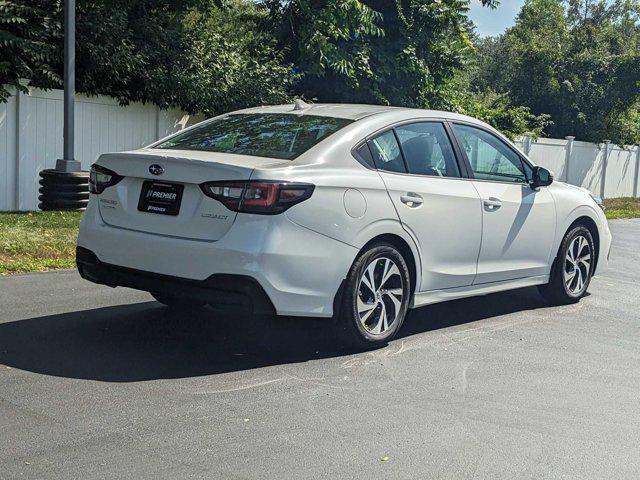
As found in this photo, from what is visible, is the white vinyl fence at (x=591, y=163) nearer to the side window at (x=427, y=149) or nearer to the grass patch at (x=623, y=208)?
the grass patch at (x=623, y=208)

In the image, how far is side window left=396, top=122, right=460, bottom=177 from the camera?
687 centimetres

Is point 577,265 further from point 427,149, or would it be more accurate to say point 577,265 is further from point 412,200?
point 412,200

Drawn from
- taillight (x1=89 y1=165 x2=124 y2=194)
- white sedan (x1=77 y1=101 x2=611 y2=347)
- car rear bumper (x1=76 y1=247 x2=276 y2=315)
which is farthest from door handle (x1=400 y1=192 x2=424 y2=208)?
taillight (x1=89 y1=165 x2=124 y2=194)

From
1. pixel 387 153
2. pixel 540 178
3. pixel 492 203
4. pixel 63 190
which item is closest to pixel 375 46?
pixel 63 190

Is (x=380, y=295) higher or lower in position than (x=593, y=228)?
lower

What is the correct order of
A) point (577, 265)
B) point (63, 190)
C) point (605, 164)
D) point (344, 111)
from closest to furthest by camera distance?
point (344, 111), point (577, 265), point (63, 190), point (605, 164)

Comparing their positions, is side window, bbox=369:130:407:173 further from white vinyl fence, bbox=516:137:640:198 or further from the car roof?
white vinyl fence, bbox=516:137:640:198

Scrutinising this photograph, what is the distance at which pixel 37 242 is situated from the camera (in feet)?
33.4

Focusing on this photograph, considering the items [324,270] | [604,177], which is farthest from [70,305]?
[604,177]

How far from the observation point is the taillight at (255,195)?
5664 millimetres

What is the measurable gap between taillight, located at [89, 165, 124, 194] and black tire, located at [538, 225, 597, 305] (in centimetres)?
417

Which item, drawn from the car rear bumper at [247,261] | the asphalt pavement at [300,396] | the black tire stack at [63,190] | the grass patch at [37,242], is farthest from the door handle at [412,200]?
the black tire stack at [63,190]

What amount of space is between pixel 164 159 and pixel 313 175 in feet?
3.22

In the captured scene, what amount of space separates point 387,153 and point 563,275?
268 cm
